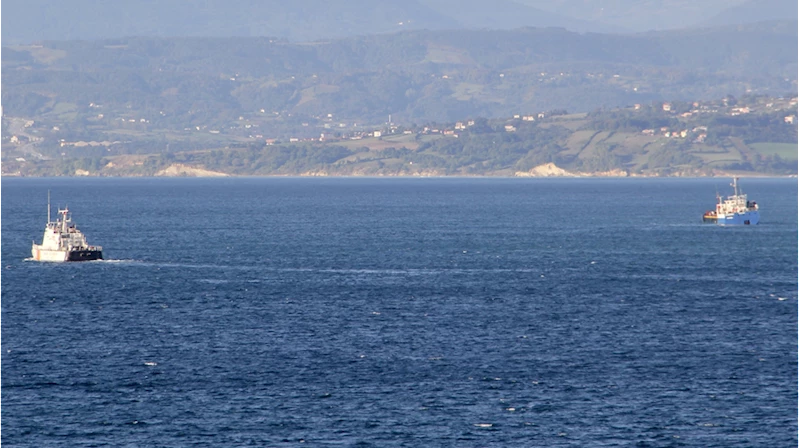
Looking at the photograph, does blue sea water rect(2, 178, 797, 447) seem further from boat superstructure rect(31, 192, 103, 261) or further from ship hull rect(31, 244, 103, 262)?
boat superstructure rect(31, 192, 103, 261)

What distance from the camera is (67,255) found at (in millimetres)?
150125

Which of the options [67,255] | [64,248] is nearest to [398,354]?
[67,255]

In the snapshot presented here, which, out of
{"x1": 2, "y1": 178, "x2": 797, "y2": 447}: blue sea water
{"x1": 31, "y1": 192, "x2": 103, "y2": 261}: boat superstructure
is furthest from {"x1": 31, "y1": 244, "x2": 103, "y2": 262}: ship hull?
{"x1": 2, "y1": 178, "x2": 797, "y2": 447}: blue sea water

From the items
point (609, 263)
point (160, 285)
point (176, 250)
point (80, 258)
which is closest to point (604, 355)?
point (160, 285)

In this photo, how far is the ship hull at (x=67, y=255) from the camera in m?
150

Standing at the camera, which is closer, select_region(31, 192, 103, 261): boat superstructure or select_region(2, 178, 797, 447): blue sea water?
select_region(2, 178, 797, 447): blue sea water

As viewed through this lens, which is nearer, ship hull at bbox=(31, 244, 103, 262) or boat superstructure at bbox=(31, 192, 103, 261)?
ship hull at bbox=(31, 244, 103, 262)

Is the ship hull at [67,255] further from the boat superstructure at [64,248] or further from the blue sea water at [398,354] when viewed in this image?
the blue sea water at [398,354]

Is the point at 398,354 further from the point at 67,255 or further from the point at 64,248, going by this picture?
the point at 64,248

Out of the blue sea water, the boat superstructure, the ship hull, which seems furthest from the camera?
the boat superstructure

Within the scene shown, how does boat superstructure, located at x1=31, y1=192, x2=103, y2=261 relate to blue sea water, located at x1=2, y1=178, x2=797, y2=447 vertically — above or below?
above

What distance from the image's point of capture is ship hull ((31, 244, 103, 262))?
150250 millimetres

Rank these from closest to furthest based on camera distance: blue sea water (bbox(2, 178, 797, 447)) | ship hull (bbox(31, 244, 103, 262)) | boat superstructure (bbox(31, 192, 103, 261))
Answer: blue sea water (bbox(2, 178, 797, 447)) → ship hull (bbox(31, 244, 103, 262)) → boat superstructure (bbox(31, 192, 103, 261))

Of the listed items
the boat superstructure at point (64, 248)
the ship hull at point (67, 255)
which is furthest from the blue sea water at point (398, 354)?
the boat superstructure at point (64, 248)
